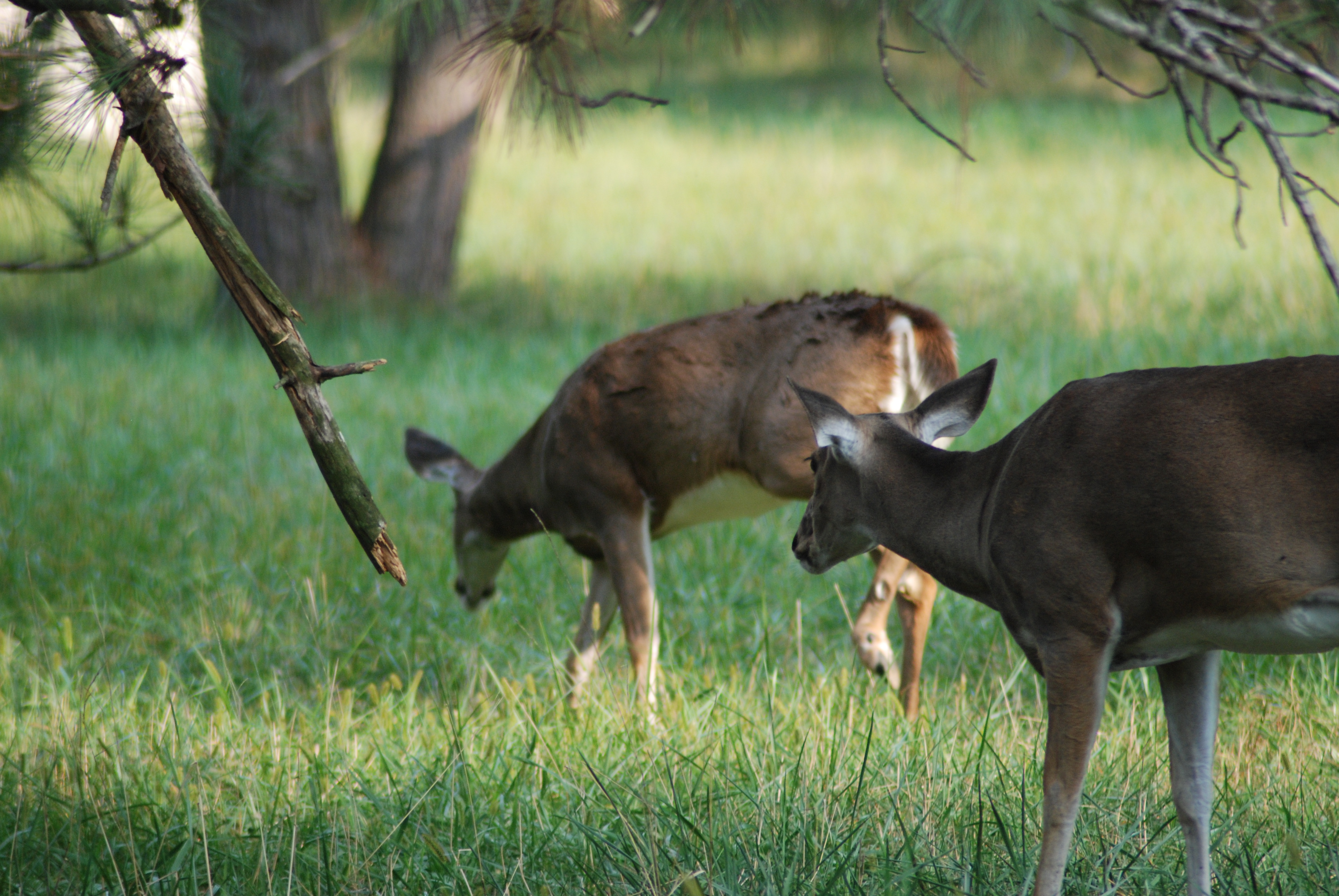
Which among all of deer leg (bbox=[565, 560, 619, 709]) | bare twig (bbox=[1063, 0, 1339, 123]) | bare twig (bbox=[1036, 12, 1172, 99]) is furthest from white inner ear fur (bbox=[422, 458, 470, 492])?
bare twig (bbox=[1063, 0, 1339, 123])

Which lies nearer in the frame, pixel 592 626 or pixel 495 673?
pixel 495 673

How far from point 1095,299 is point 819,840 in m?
7.98

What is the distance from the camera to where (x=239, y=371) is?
358 inches

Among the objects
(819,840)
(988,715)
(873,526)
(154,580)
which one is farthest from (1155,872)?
(154,580)

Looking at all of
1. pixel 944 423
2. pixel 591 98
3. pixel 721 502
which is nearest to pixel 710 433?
pixel 721 502

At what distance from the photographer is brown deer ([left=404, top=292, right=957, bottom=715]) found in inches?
165

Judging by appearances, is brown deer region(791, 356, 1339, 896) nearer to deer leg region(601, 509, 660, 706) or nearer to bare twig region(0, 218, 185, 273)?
deer leg region(601, 509, 660, 706)

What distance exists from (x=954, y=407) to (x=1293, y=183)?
2.87 ft

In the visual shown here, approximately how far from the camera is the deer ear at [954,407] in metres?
2.88

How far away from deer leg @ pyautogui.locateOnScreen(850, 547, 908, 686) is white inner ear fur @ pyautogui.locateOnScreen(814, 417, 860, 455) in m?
1.42

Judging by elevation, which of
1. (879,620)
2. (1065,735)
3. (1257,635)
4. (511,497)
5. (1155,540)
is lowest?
(879,620)

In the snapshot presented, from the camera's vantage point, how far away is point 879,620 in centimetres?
421

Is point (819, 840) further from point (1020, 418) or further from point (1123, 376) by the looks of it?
point (1020, 418)

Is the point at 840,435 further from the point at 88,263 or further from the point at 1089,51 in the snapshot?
the point at 88,263
